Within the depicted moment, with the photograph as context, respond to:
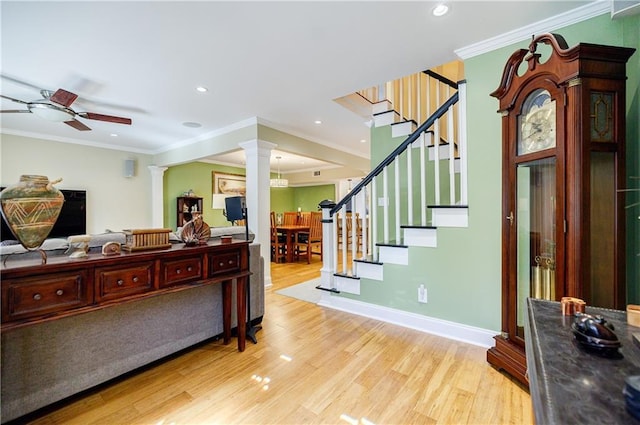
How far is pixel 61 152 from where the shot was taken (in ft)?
15.4

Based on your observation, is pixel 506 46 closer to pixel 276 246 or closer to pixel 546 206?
pixel 546 206

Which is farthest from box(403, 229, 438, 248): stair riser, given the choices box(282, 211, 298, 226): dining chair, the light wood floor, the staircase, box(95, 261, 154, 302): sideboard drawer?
box(282, 211, 298, 226): dining chair

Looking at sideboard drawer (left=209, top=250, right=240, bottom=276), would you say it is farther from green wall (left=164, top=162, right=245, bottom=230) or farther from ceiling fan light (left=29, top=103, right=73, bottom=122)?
green wall (left=164, top=162, right=245, bottom=230)

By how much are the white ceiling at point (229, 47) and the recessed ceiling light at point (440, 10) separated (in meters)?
0.04

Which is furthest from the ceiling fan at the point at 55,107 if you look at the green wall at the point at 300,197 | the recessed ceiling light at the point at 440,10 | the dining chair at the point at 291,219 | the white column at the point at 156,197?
the green wall at the point at 300,197

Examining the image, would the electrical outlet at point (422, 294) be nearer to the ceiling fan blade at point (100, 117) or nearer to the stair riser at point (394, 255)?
the stair riser at point (394, 255)

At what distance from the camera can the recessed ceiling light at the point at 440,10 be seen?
1.71 meters

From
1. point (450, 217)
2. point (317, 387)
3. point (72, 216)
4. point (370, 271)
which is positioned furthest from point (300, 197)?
point (317, 387)

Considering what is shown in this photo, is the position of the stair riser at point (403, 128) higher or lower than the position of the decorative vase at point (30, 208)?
higher

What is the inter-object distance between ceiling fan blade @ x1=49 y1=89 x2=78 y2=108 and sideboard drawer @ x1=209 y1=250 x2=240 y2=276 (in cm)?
218

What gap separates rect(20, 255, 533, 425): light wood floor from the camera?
4.63ft

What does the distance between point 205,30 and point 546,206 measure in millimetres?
2605

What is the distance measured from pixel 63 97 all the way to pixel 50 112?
49 centimetres

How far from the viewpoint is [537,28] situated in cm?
190
